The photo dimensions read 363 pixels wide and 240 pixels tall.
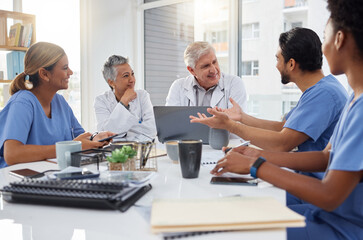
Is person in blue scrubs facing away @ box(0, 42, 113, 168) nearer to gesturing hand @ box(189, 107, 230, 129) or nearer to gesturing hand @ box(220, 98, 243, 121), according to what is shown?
gesturing hand @ box(189, 107, 230, 129)

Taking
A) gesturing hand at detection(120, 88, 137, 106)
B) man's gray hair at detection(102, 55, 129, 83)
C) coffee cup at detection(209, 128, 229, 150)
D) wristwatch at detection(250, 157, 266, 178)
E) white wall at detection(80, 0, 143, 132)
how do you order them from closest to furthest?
wristwatch at detection(250, 157, 266, 178) → coffee cup at detection(209, 128, 229, 150) → gesturing hand at detection(120, 88, 137, 106) → man's gray hair at detection(102, 55, 129, 83) → white wall at detection(80, 0, 143, 132)

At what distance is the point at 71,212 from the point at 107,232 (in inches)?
6.3

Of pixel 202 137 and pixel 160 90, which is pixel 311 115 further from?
pixel 160 90

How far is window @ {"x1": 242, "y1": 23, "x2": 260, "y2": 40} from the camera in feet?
12.3

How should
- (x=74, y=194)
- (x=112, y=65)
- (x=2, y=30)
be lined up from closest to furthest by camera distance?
(x=74, y=194), (x=112, y=65), (x=2, y=30)

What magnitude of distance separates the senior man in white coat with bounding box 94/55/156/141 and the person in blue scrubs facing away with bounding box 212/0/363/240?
5.18ft

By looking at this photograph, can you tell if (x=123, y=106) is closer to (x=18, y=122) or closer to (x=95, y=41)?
(x=18, y=122)

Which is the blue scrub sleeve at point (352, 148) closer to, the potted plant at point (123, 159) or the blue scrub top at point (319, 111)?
the blue scrub top at point (319, 111)

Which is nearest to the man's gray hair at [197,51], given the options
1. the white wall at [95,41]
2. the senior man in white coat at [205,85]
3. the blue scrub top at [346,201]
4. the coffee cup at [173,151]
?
the senior man in white coat at [205,85]

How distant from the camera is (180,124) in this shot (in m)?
1.80

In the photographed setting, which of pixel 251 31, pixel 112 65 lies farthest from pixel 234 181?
pixel 251 31

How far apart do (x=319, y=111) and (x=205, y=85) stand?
142 centimetres

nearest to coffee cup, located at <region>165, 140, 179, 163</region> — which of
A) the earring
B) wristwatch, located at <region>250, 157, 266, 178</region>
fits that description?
wristwatch, located at <region>250, 157, 266, 178</region>

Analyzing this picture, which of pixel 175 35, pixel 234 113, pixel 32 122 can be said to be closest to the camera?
pixel 32 122
